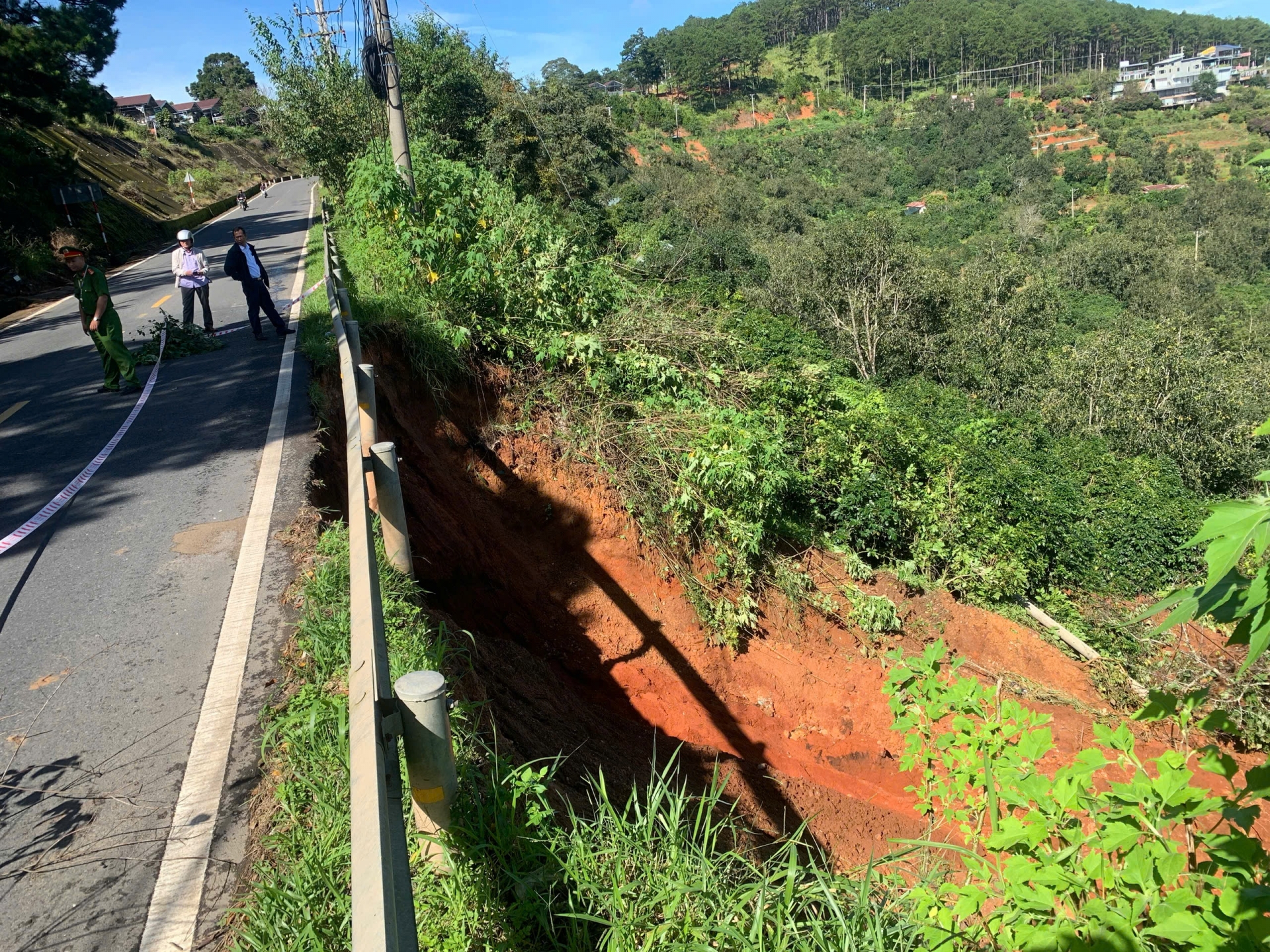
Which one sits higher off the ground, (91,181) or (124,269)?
(91,181)

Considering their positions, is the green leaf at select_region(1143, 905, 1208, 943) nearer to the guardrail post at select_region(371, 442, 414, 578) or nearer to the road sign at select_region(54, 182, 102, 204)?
the guardrail post at select_region(371, 442, 414, 578)

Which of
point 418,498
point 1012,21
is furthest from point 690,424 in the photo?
point 1012,21

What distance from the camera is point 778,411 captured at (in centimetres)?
994

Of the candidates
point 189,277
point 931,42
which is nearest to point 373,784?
point 189,277

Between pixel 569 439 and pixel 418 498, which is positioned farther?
pixel 569 439

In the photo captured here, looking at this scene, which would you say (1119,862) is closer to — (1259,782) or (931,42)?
(1259,782)

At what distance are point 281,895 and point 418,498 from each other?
458cm

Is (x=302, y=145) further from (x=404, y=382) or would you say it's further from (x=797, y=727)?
(x=797, y=727)

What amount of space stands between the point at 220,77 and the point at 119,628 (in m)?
112

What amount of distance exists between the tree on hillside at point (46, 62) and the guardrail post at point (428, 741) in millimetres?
25343

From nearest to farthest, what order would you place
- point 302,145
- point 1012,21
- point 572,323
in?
point 572,323, point 302,145, point 1012,21

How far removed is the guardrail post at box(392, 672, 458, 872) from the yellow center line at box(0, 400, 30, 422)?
27.2 ft

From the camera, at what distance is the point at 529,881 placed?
265cm

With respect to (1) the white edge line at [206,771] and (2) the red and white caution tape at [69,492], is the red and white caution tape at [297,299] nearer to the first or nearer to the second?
(2) the red and white caution tape at [69,492]
